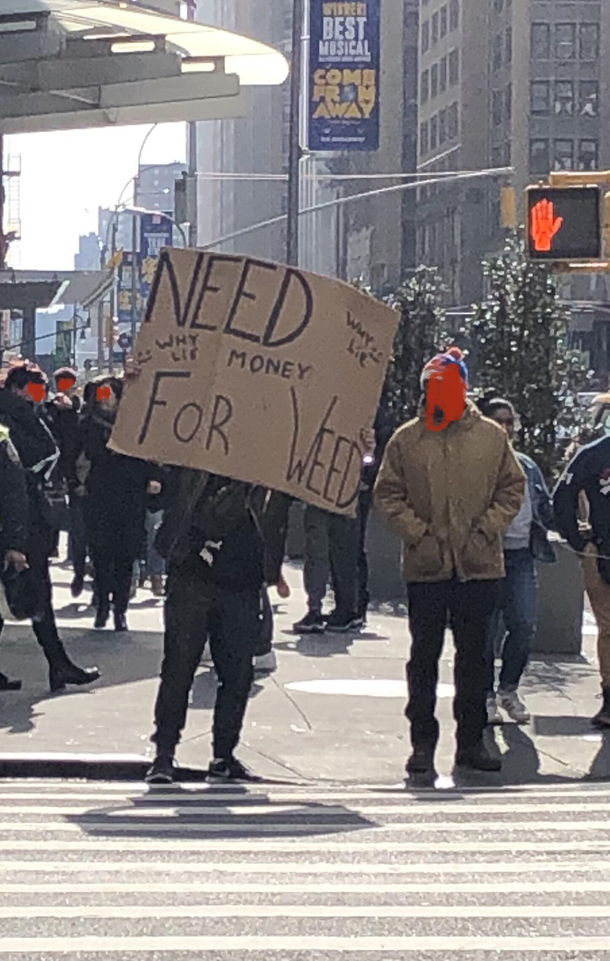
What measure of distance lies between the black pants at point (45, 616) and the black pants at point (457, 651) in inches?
106

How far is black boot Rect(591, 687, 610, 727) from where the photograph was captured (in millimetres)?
10617

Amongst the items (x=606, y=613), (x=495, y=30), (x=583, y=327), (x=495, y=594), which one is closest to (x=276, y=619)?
(x=606, y=613)

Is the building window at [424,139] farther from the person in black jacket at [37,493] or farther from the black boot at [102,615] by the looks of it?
the person in black jacket at [37,493]

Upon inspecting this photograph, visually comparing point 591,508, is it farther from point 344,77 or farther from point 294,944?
point 344,77

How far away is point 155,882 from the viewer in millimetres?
6738

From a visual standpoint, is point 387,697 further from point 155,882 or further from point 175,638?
point 155,882

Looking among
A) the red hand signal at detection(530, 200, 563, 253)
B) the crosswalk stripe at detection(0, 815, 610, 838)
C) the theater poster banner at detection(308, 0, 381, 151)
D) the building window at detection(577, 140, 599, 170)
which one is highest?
the building window at detection(577, 140, 599, 170)

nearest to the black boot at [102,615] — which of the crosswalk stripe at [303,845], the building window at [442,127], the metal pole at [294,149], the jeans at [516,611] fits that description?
the jeans at [516,611]

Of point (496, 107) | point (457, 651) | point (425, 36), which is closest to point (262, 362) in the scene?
point (457, 651)

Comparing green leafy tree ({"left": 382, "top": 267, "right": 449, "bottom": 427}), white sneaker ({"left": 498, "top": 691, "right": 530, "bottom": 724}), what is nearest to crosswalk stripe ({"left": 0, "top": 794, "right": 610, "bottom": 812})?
white sneaker ({"left": 498, "top": 691, "right": 530, "bottom": 724})

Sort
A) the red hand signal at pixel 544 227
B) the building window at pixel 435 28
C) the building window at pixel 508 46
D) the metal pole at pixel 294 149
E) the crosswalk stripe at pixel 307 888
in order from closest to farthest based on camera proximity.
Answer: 1. the crosswalk stripe at pixel 307 888
2. the red hand signal at pixel 544 227
3. the metal pole at pixel 294 149
4. the building window at pixel 508 46
5. the building window at pixel 435 28

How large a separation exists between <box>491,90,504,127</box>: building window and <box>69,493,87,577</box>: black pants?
75403 millimetres

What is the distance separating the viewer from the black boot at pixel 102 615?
14.3 metres

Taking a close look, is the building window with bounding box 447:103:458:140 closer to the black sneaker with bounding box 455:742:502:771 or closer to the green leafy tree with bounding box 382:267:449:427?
the green leafy tree with bounding box 382:267:449:427
